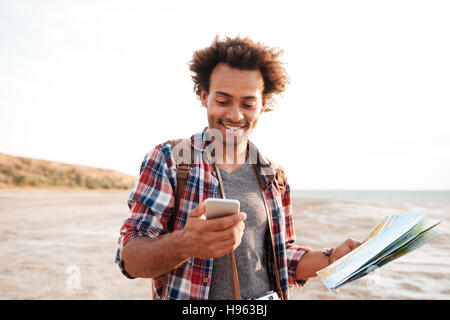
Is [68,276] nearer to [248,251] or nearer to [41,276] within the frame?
[41,276]

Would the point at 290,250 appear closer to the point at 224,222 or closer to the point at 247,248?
the point at 247,248

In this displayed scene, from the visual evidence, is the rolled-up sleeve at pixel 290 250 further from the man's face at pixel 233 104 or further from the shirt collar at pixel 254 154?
the man's face at pixel 233 104

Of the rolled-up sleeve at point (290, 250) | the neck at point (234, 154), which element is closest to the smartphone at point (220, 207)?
the neck at point (234, 154)

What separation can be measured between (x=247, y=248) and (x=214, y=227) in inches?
26.1

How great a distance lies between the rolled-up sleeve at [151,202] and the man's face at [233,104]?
493 millimetres

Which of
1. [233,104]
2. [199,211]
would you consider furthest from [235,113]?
[199,211]

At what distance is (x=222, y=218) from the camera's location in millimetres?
1376

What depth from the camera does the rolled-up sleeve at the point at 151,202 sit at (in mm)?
1747

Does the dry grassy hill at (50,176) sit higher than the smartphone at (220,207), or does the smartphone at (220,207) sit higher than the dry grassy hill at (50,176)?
the smartphone at (220,207)

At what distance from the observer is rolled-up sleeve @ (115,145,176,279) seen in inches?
68.8

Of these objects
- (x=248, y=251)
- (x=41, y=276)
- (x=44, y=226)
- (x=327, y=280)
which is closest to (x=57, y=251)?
(x=41, y=276)

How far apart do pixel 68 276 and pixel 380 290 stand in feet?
16.6

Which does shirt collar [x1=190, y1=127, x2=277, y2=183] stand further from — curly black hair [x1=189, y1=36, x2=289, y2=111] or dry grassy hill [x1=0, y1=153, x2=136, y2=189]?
dry grassy hill [x1=0, y1=153, x2=136, y2=189]
